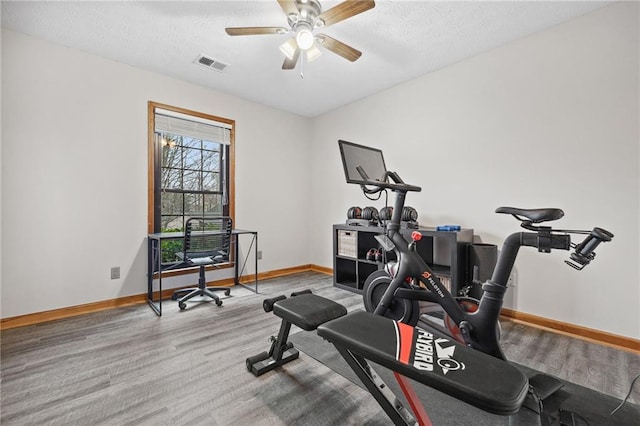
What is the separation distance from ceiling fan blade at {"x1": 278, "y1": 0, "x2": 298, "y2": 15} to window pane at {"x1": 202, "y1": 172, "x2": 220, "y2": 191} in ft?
8.23

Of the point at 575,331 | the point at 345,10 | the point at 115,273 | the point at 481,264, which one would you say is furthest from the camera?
the point at 115,273

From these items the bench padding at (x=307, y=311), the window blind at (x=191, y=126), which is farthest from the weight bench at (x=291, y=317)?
the window blind at (x=191, y=126)

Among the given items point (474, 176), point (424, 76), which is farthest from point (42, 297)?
point (424, 76)

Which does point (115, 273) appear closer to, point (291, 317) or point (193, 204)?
point (193, 204)

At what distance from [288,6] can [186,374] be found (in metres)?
2.70

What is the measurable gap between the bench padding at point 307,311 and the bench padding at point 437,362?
13.0 inches

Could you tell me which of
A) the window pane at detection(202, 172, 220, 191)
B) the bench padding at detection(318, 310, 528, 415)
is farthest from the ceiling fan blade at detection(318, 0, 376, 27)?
the window pane at detection(202, 172, 220, 191)

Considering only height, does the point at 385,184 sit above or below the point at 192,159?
below

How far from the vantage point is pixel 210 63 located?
10.7ft

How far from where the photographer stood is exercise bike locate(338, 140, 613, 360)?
1.60 meters

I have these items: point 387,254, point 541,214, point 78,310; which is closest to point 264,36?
point 387,254

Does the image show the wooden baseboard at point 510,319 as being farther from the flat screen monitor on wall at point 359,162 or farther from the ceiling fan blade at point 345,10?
the ceiling fan blade at point 345,10

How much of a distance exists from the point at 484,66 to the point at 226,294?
3.98 m

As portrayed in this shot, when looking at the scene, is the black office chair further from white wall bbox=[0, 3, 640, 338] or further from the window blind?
the window blind
